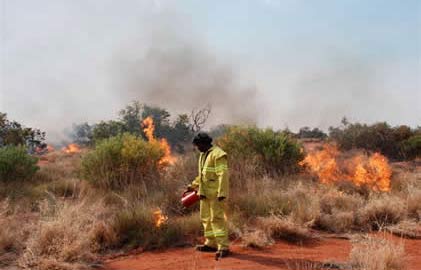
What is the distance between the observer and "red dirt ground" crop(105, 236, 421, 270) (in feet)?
21.5

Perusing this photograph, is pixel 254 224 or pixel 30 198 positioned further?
pixel 30 198

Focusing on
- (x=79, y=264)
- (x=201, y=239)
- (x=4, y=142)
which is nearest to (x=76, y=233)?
(x=79, y=264)

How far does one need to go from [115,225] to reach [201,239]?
5.47 ft

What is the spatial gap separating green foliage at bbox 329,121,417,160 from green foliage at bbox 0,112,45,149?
22358 millimetres

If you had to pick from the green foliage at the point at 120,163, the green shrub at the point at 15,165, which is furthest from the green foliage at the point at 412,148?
the green shrub at the point at 15,165

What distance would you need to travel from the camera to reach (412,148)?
29.4 m

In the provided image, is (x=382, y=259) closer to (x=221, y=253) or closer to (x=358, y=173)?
(x=221, y=253)

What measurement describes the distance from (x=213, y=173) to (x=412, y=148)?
25845 mm

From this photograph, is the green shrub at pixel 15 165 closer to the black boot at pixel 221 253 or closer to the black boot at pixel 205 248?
the black boot at pixel 205 248

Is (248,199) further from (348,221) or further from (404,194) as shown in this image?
(404,194)

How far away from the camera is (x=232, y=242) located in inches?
321

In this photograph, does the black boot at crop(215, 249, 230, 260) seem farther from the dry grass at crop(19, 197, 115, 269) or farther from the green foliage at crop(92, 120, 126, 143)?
the green foliage at crop(92, 120, 126, 143)

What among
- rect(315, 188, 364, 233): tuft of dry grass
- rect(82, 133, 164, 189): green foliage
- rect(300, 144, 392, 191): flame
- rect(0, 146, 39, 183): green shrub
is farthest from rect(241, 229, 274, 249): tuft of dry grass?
rect(0, 146, 39, 183): green shrub

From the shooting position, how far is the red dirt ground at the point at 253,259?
6.56m
